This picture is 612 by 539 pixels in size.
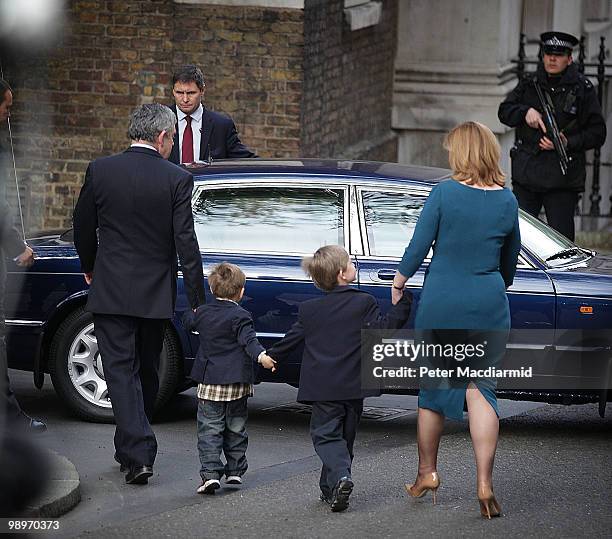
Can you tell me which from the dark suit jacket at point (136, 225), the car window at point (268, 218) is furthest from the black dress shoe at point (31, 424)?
the car window at point (268, 218)

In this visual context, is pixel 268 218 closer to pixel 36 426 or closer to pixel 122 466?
pixel 36 426

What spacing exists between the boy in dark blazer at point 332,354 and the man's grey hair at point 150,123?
3.43ft

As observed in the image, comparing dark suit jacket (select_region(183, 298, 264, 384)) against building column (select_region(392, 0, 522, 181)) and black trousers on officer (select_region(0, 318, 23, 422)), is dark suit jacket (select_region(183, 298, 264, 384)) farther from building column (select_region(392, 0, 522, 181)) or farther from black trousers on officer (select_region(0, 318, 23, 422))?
building column (select_region(392, 0, 522, 181))

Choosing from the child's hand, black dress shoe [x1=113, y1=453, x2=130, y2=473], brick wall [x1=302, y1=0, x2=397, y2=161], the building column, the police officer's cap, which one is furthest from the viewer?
the building column

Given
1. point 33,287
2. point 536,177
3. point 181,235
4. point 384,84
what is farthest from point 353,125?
point 181,235

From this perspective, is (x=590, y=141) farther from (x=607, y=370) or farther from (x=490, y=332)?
(x=490, y=332)

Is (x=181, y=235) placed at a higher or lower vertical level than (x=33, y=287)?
higher

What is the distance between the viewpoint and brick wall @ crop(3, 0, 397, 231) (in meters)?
13.9

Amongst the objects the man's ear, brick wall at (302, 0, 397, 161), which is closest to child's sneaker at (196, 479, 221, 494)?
the man's ear

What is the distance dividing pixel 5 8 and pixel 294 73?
721 cm

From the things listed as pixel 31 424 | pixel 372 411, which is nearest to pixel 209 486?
pixel 31 424

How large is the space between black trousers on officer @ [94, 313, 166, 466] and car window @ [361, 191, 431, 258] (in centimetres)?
161

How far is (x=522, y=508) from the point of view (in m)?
6.99

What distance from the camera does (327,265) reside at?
698 centimetres
